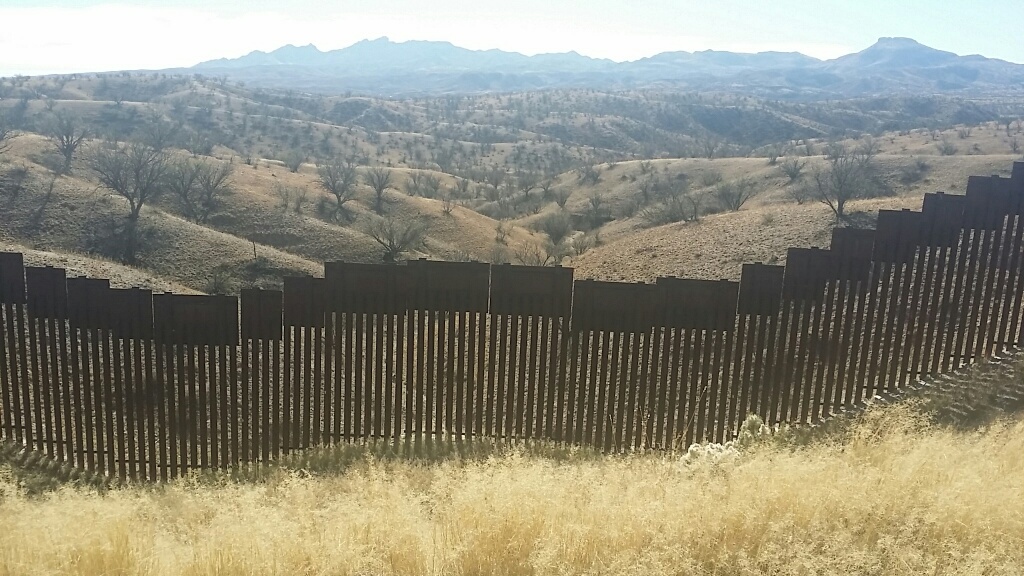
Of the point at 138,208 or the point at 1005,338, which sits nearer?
the point at 1005,338

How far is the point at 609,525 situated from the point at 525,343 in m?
2.85

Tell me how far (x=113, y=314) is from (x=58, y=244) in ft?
70.6

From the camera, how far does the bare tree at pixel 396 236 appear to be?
28.6m

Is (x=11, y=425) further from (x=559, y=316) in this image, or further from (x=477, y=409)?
(x=559, y=316)

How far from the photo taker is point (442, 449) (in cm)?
725

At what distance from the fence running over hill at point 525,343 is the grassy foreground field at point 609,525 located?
1454 millimetres

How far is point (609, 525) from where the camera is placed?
454cm

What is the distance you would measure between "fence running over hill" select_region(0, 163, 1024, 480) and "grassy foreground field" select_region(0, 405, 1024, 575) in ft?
4.77

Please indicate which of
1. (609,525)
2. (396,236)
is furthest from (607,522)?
(396,236)

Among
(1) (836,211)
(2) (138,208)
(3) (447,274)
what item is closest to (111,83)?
(2) (138,208)

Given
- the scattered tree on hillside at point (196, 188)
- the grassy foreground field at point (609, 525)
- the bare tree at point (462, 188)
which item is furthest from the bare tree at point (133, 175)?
the grassy foreground field at point (609, 525)

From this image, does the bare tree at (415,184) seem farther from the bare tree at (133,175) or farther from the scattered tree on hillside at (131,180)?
the bare tree at (133,175)

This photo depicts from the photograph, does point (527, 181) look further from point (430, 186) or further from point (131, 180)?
point (131, 180)

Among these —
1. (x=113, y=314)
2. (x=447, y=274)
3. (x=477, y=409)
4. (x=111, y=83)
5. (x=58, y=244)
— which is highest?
(x=111, y=83)
